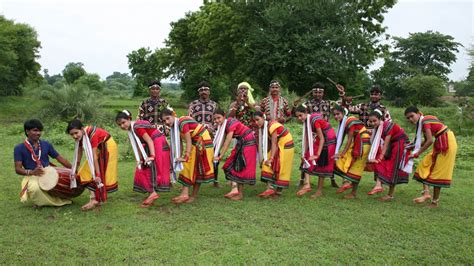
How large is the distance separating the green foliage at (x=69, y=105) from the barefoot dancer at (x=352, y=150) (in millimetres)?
12797

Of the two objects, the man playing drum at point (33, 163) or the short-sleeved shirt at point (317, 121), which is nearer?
the man playing drum at point (33, 163)

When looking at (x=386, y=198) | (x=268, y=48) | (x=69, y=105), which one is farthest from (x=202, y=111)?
(x=268, y=48)

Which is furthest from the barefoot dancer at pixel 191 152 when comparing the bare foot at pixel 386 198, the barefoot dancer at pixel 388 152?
the bare foot at pixel 386 198

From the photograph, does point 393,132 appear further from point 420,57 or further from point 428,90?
point 420,57

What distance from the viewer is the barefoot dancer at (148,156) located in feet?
20.2

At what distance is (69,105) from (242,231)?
47.4ft

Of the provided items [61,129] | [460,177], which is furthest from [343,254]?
[61,129]

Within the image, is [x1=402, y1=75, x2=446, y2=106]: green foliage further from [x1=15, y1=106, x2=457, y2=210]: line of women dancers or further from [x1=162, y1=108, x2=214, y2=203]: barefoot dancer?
[x1=162, y1=108, x2=214, y2=203]: barefoot dancer

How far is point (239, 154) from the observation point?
22.2 ft

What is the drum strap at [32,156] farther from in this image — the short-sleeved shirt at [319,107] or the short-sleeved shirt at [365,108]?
the short-sleeved shirt at [365,108]

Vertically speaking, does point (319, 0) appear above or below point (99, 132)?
above

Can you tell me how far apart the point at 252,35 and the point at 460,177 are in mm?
16814

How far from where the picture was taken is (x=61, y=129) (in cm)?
1587

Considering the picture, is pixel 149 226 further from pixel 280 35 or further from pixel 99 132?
pixel 280 35
